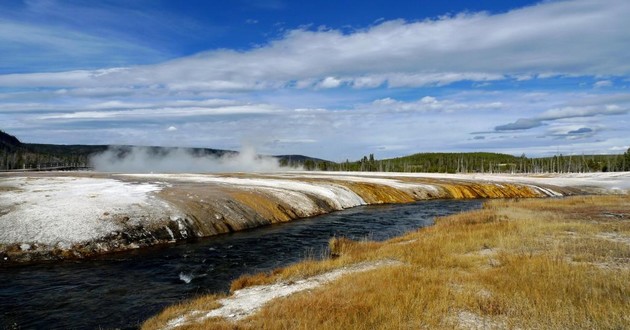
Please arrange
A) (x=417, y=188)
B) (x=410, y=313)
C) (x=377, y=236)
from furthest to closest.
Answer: (x=417, y=188)
(x=377, y=236)
(x=410, y=313)

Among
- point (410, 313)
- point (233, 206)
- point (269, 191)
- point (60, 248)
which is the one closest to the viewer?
point (410, 313)

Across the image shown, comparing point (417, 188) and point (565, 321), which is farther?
point (417, 188)

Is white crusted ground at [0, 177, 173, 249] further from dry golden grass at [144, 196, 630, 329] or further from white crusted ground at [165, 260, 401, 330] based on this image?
white crusted ground at [165, 260, 401, 330]

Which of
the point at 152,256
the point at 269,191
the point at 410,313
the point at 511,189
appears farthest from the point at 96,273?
the point at 511,189

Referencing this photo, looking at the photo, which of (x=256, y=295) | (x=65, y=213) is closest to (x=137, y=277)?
(x=256, y=295)

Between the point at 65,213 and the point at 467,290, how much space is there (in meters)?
26.2

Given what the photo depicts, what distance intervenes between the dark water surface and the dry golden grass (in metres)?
2.75

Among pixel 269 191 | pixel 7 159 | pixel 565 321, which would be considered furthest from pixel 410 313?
pixel 7 159

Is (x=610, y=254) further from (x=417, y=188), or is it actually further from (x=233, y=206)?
(x=417, y=188)

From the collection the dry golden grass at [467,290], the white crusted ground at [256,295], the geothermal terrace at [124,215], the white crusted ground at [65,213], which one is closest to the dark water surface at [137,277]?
the geothermal terrace at [124,215]

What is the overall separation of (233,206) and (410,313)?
92.5ft

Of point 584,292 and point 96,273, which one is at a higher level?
point 584,292

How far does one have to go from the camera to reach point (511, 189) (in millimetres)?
81688

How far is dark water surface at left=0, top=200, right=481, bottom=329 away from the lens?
49.4 feet
